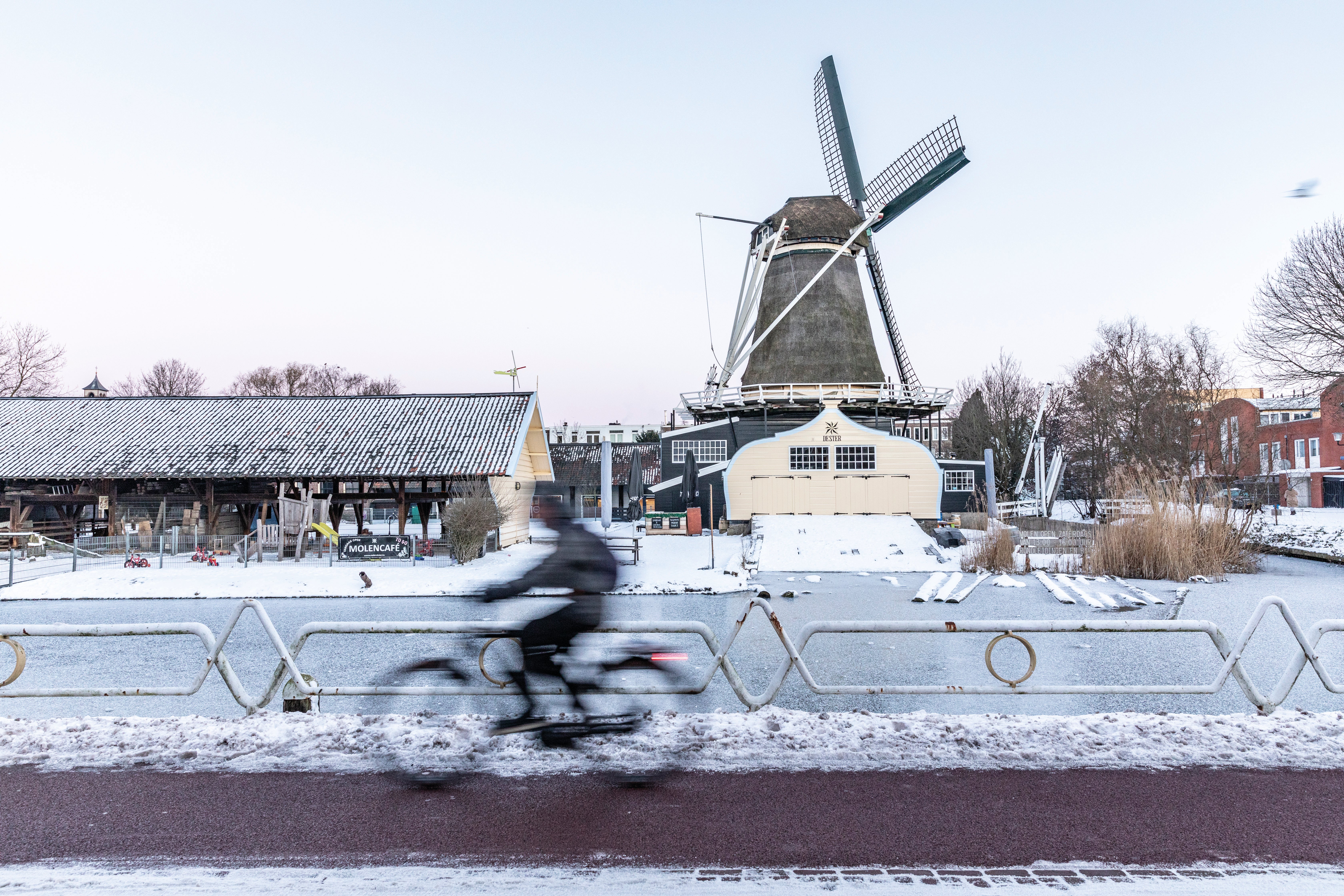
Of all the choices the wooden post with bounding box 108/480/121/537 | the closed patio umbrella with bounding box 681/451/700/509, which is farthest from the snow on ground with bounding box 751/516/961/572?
the wooden post with bounding box 108/480/121/537

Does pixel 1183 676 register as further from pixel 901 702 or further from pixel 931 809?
pixel 931 809

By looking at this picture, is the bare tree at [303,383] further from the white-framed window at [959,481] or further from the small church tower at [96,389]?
the white-framed window at [959,481]

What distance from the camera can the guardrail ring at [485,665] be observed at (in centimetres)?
513

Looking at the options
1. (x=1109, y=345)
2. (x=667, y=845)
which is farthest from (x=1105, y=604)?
(x=1109, y=345)

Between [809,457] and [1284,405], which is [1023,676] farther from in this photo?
[1284,405]

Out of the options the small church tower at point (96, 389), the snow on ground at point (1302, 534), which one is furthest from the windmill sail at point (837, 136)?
the small church tower at point (96, 389)

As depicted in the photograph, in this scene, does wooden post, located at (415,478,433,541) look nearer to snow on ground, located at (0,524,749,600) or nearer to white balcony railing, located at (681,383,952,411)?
snow on ground, located at (0,524,749,600)

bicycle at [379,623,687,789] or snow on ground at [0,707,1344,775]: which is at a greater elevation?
bicycle at [379,623,687,789]

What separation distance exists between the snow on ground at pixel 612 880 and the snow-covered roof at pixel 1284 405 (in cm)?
6349

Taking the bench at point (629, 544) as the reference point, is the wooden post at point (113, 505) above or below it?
above

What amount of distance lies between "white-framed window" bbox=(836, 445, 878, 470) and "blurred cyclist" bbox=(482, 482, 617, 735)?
23419 millimetres

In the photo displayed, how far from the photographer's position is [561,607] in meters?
5.11

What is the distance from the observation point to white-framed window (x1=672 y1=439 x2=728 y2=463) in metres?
32.3

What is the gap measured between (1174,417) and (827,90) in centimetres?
2360
